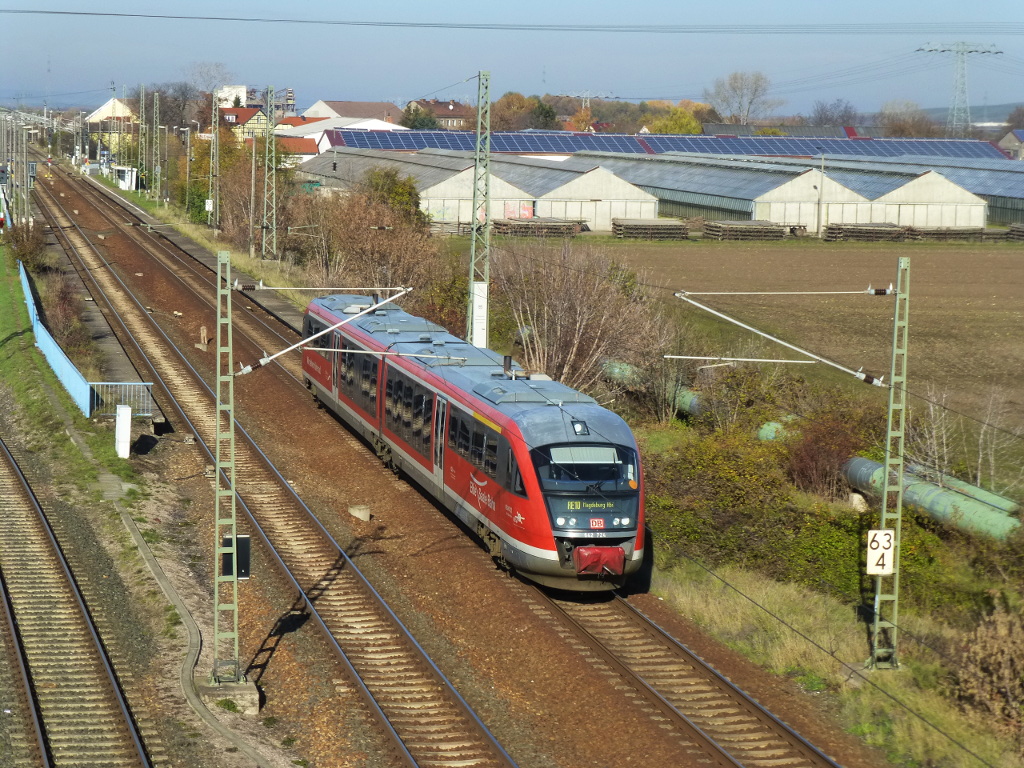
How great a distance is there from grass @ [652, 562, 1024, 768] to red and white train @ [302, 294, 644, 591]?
196cm

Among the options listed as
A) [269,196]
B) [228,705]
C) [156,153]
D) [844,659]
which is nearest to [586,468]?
[844,659]

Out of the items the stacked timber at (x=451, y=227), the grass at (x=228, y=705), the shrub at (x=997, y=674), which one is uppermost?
the stacked timber at (x=451, y=227)

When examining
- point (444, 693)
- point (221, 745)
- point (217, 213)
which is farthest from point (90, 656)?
point (217, 213)

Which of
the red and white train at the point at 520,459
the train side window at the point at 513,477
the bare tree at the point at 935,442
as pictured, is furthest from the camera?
the bare tree at the point at 935,442

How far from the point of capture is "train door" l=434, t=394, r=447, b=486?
22.1 meters

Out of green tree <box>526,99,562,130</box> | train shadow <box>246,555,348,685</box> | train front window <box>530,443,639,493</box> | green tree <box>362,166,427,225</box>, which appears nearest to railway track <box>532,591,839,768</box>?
train front window <box>530,443,639,493</box>

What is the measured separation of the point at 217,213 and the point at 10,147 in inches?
554

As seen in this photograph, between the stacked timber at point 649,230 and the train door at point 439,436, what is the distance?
2251 inches

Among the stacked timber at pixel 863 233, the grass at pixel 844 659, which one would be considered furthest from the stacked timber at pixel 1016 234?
the grass at pixel 844 659

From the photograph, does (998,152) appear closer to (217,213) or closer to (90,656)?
(217,213)

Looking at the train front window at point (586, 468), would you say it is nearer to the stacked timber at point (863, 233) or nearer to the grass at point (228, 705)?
the grass at point (228, 705)

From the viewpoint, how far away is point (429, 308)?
4191 centimetres

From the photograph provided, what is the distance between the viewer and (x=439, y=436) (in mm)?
22297

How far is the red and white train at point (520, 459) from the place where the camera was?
Answer: 1817 centimetres
